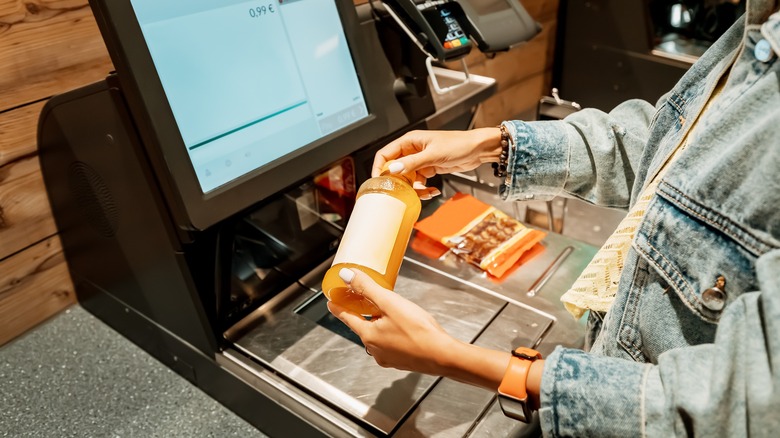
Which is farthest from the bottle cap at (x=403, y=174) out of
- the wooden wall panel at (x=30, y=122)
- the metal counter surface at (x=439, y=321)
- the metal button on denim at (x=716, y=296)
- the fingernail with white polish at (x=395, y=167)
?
the wooden wall panel at (x=30, y=122)

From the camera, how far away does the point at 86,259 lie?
1032mm

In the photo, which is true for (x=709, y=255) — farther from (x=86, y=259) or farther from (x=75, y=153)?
(x=86, y=259)

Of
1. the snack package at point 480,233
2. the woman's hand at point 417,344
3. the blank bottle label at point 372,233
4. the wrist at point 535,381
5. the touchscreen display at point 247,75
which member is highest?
the touchscreen display at point 247,75

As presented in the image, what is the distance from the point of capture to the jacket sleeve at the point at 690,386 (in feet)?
1.58

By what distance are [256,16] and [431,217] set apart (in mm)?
547

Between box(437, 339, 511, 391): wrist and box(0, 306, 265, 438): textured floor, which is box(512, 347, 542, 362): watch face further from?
box(0, 306, 265, 438): textured floor

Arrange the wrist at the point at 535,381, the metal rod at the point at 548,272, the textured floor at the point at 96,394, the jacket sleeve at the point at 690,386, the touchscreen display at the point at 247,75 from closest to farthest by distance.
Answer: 1. the jacket sleeve at the point at 690,386
2. the wrist at the point at 535,381
3. the touchscreen display at the point at 247,75
4. the textured floor at the point at 96,394
5. the metal rod at the point at 548,272

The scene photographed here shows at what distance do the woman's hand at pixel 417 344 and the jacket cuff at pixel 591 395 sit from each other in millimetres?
62

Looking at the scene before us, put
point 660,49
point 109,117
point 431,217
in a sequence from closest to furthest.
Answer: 1. point 109,117
2. point 431,217
3. point 660,49

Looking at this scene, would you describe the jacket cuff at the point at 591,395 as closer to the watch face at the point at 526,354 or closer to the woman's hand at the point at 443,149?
the watch face at the point at 526,354

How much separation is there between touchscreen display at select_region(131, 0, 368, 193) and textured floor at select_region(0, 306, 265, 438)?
0.38 metres

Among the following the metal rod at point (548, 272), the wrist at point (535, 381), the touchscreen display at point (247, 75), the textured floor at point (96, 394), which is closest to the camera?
the wrist at point (535, 381)

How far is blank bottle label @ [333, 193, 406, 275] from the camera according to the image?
0.69 metres

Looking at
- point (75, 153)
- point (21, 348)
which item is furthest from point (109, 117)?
point (21, 348)
